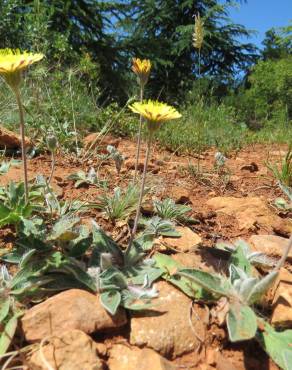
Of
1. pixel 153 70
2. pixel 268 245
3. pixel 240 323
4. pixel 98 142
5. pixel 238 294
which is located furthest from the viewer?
pixel 153 70

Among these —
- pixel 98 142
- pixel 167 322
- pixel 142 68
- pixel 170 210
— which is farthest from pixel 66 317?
pixel 98 142

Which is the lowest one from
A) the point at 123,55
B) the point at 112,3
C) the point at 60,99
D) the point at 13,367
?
the point at 13,367

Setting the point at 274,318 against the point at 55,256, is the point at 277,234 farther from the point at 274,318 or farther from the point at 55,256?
the point at 55,256

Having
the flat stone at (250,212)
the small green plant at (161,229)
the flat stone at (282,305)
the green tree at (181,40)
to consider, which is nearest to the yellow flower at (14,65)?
the small green plant at (161,229)

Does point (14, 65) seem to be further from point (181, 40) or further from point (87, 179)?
point (181, 40)

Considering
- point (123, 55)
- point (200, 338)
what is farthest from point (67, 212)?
point (123, 55)

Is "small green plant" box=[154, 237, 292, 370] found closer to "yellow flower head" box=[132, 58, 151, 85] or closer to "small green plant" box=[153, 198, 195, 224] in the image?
"small green plant" box=[153, 198, 195, 224]

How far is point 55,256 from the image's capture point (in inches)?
58.0

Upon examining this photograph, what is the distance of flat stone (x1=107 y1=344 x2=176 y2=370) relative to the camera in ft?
3.79

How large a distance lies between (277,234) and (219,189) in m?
0.68

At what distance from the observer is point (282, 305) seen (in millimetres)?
1412

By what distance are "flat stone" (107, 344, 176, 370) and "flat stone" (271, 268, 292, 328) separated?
0.40 metres

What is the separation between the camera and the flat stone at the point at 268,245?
1.77 m

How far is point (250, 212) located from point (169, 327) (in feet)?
3.32
